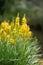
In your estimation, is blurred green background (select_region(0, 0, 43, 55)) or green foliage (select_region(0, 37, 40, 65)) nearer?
green foliage (select_region(0, 37, 40, 65))

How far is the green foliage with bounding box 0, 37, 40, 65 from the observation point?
684cm

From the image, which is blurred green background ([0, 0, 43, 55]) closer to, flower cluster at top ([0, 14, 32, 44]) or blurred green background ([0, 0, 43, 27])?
blurred green background ([0, 0, 43, 27])

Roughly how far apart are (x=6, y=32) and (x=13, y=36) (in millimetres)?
198

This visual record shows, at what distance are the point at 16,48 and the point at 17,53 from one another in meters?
0.20

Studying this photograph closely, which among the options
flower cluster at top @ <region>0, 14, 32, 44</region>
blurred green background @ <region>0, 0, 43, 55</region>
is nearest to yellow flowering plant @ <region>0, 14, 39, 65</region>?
flower cluster at top @ <region>0, 14, 32, 44</region>

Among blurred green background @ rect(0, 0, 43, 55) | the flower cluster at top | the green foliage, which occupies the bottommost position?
the green foliage

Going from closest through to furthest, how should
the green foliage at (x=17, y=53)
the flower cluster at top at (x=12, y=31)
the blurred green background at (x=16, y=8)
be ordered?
the green foliage at (x=17, y=53) < the flower cluster at top at (x=12, y=31) < the blurred green background at (x=16, y=8)

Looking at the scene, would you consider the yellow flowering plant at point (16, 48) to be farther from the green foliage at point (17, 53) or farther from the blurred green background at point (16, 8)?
the blurred green background at point (16, 8)

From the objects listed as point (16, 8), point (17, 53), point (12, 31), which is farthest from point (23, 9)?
point (17, 53)

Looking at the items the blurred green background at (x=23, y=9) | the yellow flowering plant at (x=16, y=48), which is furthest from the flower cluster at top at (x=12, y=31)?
the blurred green background at (x=23, y=9)

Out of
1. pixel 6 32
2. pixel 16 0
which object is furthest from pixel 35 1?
pixel 6 32

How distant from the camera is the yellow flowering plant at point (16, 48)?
6852 mm

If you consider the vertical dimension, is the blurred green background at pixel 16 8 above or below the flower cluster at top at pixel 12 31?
above

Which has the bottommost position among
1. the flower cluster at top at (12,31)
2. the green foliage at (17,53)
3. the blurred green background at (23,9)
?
the green foliage at (17,53)
